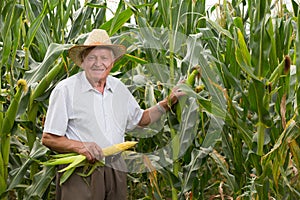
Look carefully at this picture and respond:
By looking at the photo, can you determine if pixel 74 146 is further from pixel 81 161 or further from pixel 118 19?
pixel 118 19

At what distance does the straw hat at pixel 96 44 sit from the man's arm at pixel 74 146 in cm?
40

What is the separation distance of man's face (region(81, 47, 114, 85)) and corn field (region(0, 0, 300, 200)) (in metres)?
0.30

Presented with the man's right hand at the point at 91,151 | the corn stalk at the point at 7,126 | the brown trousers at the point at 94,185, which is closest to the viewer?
the man's right hand at the point at 91,151

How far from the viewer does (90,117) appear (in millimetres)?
2609

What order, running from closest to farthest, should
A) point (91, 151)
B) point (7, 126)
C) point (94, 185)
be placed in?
1. point (91, 151)
2. point (94, 185)
3. point (7, 126)

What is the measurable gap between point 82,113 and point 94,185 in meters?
0.32

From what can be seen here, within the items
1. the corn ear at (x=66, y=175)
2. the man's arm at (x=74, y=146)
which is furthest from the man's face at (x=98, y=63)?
the corn ear at (x=66, y=175)

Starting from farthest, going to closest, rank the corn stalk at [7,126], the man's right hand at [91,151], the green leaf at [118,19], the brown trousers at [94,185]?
1. the green leaf at [118,19]
2. the corn stalk at [7,126]
3. the brown trousers at [94,185]
4. the man's right hand at [91,151]

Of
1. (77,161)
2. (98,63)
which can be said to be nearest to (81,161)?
(77,161)

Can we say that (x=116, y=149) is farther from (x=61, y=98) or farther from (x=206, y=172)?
(x=206, y=172)

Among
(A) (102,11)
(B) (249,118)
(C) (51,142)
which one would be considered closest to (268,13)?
(B) (249,118)

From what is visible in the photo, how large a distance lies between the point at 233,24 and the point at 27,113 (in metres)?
1.20

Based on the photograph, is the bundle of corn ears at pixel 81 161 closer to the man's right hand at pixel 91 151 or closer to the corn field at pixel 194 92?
the man's right hand at pixel 91 151

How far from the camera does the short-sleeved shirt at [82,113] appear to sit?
2.60 m
